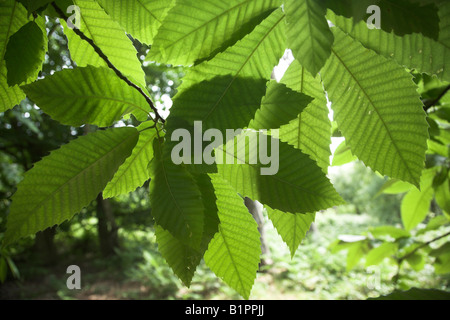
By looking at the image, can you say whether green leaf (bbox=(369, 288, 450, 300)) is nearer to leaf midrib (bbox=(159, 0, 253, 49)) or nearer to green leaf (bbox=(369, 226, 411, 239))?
leaf midrib (bbox=(159, 0, 253, 49))

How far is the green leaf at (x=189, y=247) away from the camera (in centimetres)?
31

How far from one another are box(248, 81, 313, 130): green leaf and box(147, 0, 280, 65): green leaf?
0.06m

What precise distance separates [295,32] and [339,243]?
142 cm

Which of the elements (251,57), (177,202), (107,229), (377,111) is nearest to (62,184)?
(177,202)

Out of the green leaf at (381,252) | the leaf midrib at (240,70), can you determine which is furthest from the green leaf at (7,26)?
the green leaf at (381,252)

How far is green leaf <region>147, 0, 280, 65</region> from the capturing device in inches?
10.7

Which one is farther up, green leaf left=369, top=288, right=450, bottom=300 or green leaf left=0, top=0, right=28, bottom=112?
green leaf left=0, top=0, right=28, bottom=112

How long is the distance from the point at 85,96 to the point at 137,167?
95 millimetres

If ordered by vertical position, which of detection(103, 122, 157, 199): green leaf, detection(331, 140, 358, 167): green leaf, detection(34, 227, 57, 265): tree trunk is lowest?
detection(34, 227, 57, 265): tree trunk

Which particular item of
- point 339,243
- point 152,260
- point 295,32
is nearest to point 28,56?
point 295,32

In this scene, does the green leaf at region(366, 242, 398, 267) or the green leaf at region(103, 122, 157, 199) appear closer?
the green leaf at region(103, 122, 157, 199)

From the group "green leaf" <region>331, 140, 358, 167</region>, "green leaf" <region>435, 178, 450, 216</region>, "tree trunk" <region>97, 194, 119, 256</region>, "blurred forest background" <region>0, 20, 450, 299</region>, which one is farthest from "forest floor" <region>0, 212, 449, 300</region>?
A: "green leaf" <region>331, 140, 358, 167</region>

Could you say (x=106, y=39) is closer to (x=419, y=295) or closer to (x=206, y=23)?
(x=206, y=23)

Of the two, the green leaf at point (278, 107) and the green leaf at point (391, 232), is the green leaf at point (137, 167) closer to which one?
the green leaf at point (278, 107)
